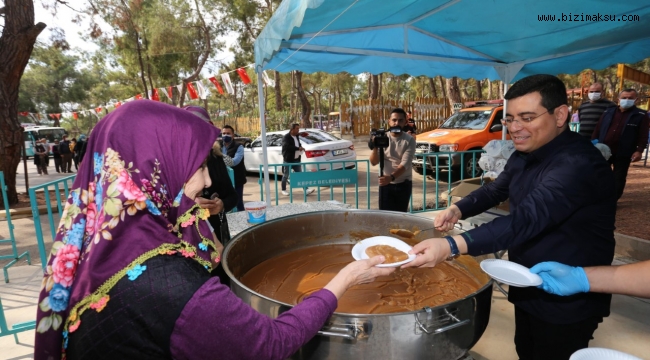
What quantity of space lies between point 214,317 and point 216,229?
199cm

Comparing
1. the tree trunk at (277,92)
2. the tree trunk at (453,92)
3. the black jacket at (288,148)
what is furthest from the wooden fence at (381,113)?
the black jacket at (288,148)

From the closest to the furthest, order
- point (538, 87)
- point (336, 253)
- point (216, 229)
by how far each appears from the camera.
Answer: point (538, 87) < point (336, 253) < point (216, 229)

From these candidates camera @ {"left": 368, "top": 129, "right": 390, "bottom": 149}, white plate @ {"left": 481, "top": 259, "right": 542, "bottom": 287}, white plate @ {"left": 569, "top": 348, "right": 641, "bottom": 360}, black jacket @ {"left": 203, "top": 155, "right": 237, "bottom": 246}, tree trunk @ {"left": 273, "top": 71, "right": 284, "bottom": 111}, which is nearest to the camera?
white plate @ {"left": 569, "top": 348, "right": 641, "bottom": 360}

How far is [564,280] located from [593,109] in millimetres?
5988

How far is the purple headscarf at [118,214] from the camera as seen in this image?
0.84 metres

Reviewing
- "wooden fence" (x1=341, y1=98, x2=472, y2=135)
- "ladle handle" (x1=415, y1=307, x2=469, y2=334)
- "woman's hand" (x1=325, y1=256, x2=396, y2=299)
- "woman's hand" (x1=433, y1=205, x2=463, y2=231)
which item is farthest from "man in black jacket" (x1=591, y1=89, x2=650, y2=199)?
"wooden fence" (x1=341, y1=98, x2=472, y2=135)

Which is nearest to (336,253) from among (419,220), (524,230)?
(419,220)

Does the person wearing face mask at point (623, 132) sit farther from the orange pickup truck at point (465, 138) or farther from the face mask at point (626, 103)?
the orange pickup truck at point (465, 138)

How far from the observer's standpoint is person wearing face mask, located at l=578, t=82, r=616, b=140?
571 centimetres

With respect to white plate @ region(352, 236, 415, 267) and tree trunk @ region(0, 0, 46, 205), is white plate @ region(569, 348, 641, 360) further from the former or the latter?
tree trunk @ region(0, 0, 46, 205)

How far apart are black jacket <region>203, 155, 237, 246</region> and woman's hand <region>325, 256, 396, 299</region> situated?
1.65 metres

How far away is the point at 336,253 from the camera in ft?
7.86

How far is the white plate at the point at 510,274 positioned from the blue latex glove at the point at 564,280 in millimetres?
41

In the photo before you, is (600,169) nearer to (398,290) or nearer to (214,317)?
(398,290)
